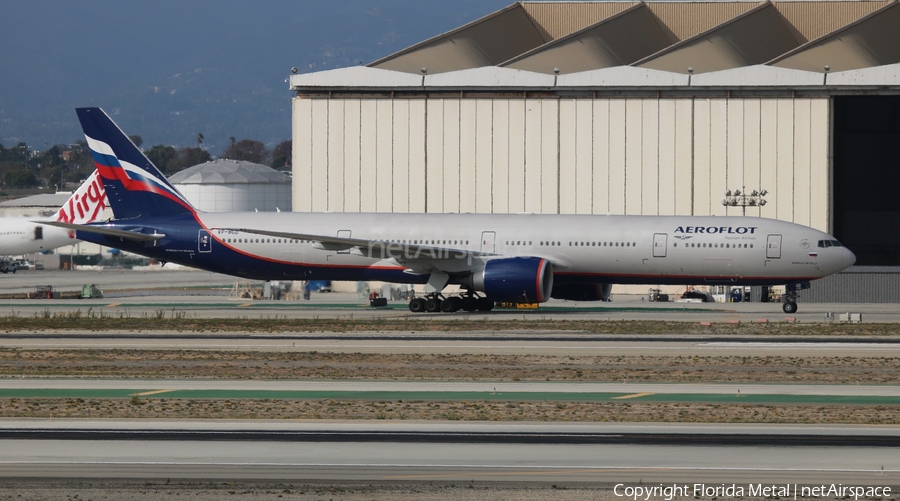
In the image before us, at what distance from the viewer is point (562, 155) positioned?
2509 inches

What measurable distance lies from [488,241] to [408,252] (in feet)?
11.1

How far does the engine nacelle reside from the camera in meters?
47.4

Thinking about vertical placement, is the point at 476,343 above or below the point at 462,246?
below

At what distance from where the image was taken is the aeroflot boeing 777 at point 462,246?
44.1m

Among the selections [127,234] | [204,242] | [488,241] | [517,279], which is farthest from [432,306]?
[127,234]

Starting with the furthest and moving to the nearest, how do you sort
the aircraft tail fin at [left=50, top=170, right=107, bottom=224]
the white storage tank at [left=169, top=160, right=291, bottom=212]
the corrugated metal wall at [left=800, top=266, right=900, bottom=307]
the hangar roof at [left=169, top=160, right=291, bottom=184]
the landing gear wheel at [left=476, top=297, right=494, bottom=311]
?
1. the hangar roof at [left=169, top=160, right=291, bottom=184]
2. the white storage tank at [left=169, top=160, right=291, bottom=212]
3. the aircraft tail fin at [left=50, top=170, right=107, bottom=224]
4. the corrugated metal wall at [left=800, top=266, right=900, bottom=307]
5. the landing gear wheel at [left=476, top=297, right=494, bottom=311]

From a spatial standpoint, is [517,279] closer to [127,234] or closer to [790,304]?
[790,304]

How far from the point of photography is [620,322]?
4006 centimetres

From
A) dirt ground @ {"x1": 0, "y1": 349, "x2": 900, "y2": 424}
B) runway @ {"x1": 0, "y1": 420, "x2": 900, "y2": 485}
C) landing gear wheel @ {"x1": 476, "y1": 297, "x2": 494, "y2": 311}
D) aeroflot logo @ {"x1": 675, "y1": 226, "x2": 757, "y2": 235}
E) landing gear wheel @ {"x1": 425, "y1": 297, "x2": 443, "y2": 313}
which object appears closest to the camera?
runway @ {"x1": 0, "y1": 420, "x2": 900, "y2": 485}

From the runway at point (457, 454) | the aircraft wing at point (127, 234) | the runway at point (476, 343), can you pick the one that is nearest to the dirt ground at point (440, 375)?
the runway at point (457, 454)

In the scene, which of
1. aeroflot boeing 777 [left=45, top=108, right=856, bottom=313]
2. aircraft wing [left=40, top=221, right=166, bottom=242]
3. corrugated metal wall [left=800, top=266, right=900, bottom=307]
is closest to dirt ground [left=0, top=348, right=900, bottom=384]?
aeroflot boeing 777 [left=45, top=108, right=856, bottom=313]

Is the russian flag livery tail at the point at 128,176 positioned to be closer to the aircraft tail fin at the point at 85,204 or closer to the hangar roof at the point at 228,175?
the aircraft tail fin at the point at 85,204

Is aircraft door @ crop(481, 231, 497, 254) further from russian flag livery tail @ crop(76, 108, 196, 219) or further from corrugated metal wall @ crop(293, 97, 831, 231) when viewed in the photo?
corrugated metal wall @ crop(293, 97, 831, 231)

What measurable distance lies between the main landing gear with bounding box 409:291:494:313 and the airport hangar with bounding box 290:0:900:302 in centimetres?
1823
